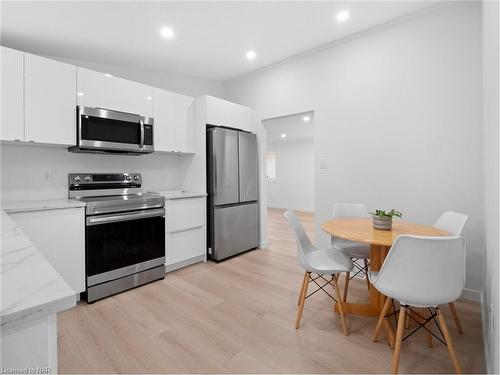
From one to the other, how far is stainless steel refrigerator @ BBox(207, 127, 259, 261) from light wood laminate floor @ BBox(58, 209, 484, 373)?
2.89ft

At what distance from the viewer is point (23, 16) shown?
2.40 meters

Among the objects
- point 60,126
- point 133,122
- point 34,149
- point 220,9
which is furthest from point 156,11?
point 34,149

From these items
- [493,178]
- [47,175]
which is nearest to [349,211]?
[493,178]

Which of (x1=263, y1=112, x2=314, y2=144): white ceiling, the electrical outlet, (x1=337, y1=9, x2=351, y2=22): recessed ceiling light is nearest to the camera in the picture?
(x1=337, y1=9, x2=351, y2=22): recessed ceiling light

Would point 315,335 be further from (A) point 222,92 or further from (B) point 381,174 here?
(A) point 222,92

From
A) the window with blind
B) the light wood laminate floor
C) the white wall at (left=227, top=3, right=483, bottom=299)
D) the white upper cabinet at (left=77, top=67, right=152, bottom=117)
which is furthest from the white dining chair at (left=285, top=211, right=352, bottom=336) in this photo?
the window with blind

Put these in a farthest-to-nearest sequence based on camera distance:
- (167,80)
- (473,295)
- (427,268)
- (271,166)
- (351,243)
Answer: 1. (271,166)
2. (167,80)
3. (351,243)
4. (473,295)
5. (427,268)

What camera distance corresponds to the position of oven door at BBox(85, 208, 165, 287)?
95.8 inches

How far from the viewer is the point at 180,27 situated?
2.72 m

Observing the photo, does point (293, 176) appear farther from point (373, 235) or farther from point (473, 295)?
point (373, 235)

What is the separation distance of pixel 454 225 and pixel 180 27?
3117 millimetres

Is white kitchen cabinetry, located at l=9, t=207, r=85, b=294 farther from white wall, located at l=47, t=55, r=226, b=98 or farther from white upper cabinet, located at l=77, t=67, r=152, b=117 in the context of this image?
white wall, located at l=47, t=55, r=226, b=98

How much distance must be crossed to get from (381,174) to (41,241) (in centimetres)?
331

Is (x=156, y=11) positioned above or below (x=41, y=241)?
above
